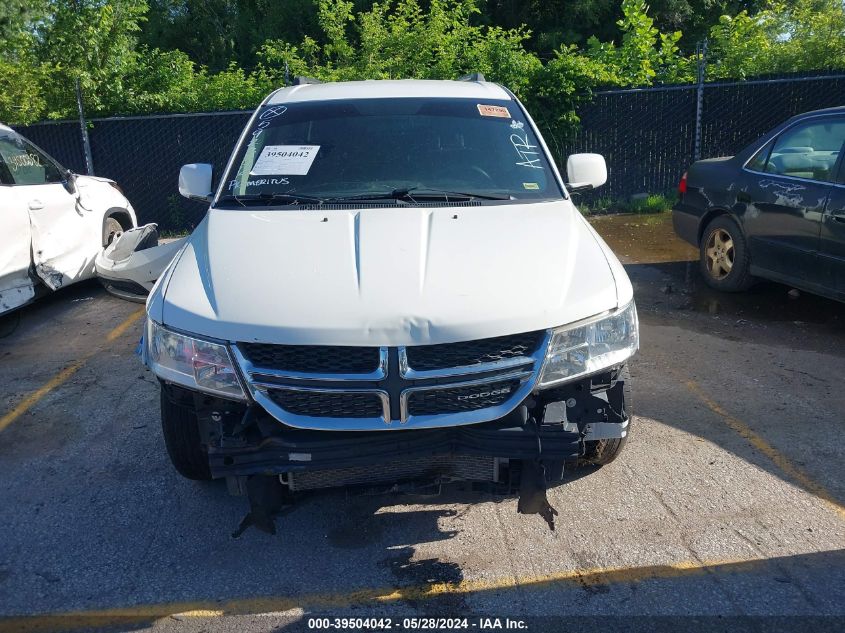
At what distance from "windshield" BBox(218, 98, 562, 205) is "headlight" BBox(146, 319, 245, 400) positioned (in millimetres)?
1173

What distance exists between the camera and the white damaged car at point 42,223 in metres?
6.74

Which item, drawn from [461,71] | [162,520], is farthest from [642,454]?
[461,71]

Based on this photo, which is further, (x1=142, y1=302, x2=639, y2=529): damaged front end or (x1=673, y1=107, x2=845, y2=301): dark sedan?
(x1=673, y1=107, x2=845, y2=301): dark sedan

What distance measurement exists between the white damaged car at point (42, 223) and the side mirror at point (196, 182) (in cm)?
279

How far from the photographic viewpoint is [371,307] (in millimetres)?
→ 2979

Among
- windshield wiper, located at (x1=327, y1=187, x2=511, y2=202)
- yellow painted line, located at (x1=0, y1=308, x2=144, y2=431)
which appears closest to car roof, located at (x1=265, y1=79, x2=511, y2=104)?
windshield wiper, located at (x1=327, y1=187, x2=511, y2=202)

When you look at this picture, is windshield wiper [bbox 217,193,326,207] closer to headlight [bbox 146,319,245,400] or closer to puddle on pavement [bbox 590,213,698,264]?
headlight [bbox 146,319,245,400]

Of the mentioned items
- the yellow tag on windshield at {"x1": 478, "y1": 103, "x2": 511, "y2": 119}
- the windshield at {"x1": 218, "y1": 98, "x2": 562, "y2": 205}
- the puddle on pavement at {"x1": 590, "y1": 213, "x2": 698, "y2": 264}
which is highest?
the yellow tag on windshield at {"x1": 478, "y1": 103, "x2": 511, "y2": 119}

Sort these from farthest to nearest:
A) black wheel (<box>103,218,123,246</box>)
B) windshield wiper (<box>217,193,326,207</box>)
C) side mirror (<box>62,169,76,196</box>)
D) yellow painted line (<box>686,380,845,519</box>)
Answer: black wheel (<box>103,218,123,246</box>) → side mirror (<box>62,169,76,196</box>) → windshield wiper (<box>217,193,326,207</box>) → yellow painted line (<box>686,380,845,519</box>)

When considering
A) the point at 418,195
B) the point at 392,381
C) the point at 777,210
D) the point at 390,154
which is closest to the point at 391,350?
the point at 392,381

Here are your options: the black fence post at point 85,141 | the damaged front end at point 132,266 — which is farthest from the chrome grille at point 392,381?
the black fence post at point 85,141

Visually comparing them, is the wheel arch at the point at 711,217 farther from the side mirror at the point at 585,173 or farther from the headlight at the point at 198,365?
the headlight at the point at 198,365

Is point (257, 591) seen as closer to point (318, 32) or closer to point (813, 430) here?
point (813, 430)

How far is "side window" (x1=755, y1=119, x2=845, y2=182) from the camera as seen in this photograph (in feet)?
19.9
